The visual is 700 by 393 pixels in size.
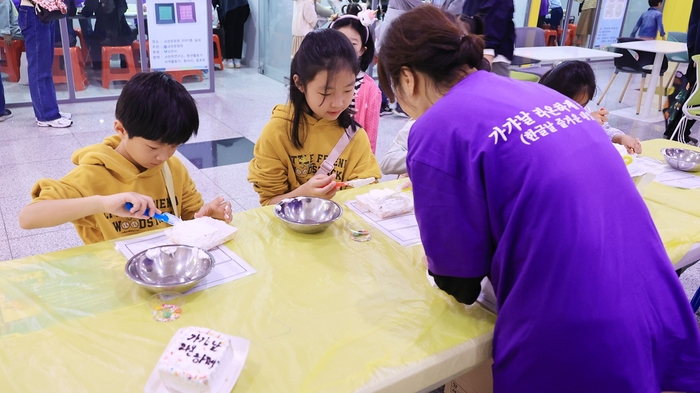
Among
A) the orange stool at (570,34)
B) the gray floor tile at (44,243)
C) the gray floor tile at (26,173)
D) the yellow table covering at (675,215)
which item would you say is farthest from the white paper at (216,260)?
the orange stool at (570,34)

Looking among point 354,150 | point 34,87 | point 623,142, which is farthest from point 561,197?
point 34,87

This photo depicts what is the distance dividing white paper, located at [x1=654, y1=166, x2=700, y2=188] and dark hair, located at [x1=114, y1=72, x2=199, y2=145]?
167cm

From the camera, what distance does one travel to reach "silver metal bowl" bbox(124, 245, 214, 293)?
110cm

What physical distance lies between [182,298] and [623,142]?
195 centimetres

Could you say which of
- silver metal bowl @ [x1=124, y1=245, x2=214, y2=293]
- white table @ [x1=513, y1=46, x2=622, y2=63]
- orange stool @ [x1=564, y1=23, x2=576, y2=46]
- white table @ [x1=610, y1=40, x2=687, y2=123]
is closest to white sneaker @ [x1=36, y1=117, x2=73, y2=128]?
silver metal bowl @ [x1=124, y1=245, x2=214, y2=293]

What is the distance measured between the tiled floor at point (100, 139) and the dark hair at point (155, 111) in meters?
1.40

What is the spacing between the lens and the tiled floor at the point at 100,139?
2537 millimetres

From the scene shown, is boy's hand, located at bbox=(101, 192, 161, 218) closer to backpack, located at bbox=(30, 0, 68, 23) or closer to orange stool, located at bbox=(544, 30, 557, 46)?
backpack, located at bbox=(30, 0, 68, 23)

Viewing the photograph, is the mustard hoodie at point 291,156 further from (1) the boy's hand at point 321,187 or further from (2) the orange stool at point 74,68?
(2) the orange stool at point 74,68

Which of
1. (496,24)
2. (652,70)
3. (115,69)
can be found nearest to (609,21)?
(652,70)

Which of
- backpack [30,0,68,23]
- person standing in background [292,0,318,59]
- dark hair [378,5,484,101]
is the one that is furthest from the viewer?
person standing in background [292,0,318,59]

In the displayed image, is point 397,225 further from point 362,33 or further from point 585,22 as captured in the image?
point 585,22

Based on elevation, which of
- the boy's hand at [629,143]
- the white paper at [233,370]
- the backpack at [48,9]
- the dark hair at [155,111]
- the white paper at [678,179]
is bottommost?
the white paper at [233,370]

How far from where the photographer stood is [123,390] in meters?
0.84
